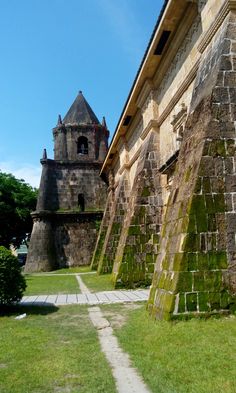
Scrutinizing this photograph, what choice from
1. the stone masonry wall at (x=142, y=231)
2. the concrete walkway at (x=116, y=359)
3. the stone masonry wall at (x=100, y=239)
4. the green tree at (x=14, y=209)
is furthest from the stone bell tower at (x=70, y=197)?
the concrete walkway at (x=116, y=359)

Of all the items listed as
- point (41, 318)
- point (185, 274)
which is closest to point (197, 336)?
point (185, 274)

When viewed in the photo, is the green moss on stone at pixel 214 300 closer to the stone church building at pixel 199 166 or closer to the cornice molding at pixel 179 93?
the stone church building at pixel 199 166

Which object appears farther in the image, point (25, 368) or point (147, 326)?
point (147, 326)

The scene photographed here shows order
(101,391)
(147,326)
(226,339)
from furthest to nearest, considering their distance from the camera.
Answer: (147,326) < (226,339) < (101,391)

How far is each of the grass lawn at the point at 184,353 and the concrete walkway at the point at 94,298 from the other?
2664 mm

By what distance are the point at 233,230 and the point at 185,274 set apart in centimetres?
91

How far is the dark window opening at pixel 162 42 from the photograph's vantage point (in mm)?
8928

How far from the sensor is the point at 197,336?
13.6 feet

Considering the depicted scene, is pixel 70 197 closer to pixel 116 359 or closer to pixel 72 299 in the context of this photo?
pixel 72 299

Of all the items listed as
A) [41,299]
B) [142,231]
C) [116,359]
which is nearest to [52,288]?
[41,299]

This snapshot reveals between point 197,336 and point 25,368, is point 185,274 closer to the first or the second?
point 197,336

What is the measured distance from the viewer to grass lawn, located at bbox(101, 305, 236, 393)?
9.90ft

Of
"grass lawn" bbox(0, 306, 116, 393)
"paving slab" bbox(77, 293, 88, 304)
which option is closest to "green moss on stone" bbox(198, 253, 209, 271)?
"grass lawn" bbox(0, 306, 116, 393)

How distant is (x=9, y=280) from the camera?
7.23m
